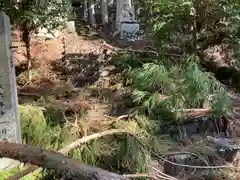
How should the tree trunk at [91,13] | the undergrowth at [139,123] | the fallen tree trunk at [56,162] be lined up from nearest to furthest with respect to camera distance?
1. the fallen tree trunk at [56,162]
2. the undergrowth at [139,123]
3. the tree trunk at [91,13]

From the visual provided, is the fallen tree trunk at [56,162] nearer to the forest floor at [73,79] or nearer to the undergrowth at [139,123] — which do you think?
the undergrowth at [139,123]

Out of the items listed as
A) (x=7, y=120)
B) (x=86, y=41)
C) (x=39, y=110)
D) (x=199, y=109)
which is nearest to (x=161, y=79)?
(x=199, y=109)

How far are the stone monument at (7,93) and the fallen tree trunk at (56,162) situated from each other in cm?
95

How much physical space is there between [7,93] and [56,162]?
4.79 ft

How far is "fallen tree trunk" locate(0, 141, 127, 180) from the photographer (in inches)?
108

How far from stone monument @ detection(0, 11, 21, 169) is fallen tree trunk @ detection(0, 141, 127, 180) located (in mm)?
952

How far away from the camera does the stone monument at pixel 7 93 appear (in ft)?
13.1

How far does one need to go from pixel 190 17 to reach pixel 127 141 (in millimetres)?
3736

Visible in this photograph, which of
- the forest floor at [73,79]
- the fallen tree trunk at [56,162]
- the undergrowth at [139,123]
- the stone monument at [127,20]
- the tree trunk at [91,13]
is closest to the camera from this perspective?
the fallen tree trunk at [56,162]

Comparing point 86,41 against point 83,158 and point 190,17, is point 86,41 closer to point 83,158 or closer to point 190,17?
point 190,17

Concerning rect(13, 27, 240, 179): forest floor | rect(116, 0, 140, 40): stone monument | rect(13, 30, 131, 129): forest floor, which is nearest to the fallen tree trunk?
rect(13, 27, 240, 179): forest floor

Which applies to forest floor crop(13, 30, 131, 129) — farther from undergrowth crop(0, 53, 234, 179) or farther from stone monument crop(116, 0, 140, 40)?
stone monument crop(116, 0, 140, 40)

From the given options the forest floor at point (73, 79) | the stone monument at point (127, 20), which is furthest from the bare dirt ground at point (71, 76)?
the stone monument at point (127, 20)

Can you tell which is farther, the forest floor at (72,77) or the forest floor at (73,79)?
the forest floor at (72,77)
